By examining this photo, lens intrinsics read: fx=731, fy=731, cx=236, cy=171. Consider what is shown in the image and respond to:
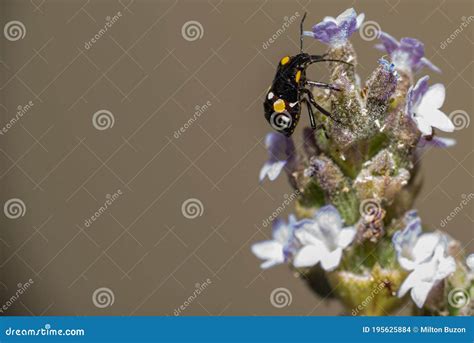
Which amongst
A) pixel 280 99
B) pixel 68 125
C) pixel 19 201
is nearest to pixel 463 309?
pixel 280 99

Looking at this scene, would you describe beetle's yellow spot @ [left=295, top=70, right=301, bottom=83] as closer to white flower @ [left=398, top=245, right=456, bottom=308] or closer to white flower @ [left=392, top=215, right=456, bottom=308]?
white flower @ [left=392, top=215, right=456, bottom=308]

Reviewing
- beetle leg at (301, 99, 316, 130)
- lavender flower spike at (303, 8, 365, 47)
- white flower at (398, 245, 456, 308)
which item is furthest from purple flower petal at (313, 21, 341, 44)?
white flower at (398, 245, 456, 308)

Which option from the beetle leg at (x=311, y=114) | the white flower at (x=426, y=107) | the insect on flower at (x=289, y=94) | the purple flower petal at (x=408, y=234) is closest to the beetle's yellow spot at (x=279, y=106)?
the insect on flower at (x=289, y=94)

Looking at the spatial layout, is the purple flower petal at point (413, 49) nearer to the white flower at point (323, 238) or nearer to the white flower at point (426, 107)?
the white flower at point (426, 107)

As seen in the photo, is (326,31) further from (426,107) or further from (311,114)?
(426,107)

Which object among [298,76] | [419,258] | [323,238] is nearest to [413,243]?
[419,258]

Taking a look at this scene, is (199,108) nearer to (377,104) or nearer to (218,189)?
(218,189)

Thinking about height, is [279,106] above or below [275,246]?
above
